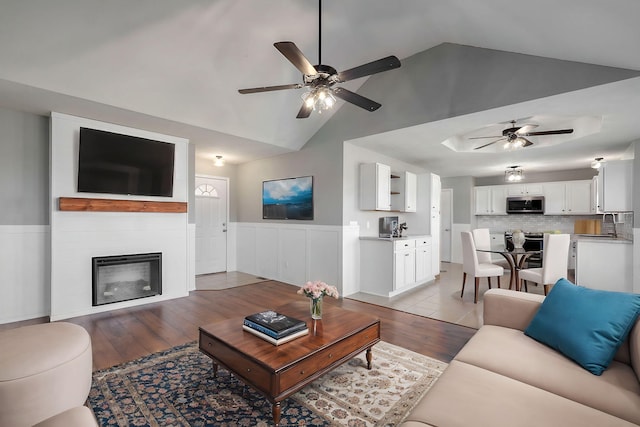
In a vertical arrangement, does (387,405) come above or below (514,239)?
below

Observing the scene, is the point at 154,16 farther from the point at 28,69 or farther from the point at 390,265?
the point at 390,265

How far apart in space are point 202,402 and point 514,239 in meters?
4.69

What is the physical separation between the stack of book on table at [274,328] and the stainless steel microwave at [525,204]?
7429 mm

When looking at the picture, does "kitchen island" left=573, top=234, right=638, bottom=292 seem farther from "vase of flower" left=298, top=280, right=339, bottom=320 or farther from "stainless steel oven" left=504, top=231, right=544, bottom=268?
"vase of flower" left=298, top=280, right=339, bottom=320

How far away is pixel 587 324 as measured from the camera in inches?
63.4

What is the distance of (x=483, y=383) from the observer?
54.9 inches

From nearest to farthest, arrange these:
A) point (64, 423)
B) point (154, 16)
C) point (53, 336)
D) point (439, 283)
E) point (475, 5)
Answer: point (64, 423), point (53, 336), point (475, 5), point (154, 16), point (439, 283)

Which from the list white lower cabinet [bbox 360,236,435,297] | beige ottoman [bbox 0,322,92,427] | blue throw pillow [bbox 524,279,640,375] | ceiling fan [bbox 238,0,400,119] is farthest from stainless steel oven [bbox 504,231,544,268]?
beige ottoman [bbox 0,322,92,427]

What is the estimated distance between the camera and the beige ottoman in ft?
5.00

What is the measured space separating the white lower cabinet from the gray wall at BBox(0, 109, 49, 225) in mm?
4425

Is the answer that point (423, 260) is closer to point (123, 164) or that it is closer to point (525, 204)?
point (525, 204)

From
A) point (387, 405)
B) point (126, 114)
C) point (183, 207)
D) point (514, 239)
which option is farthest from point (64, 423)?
point (514, 239)

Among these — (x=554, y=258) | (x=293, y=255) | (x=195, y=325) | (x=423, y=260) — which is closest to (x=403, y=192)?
(x=423, y=260)

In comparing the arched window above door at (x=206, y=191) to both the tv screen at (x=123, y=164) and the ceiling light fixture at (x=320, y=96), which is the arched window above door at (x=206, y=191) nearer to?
the tv screen at (x=123, y=164)
